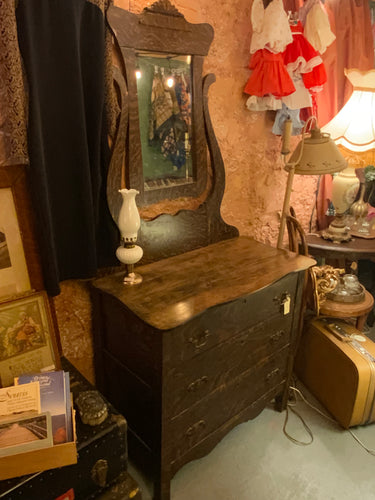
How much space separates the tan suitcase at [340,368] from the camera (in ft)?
6.36

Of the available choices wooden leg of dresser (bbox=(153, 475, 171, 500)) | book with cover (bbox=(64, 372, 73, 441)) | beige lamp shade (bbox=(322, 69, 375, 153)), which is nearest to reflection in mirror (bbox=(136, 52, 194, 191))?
book with cover (bbox=(64, 372, 73, 441))

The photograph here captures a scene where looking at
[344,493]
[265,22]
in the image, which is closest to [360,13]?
[265,22]

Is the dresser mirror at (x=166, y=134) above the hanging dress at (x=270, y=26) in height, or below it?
below

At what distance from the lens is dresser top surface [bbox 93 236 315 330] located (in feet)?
4.52

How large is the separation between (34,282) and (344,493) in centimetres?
162

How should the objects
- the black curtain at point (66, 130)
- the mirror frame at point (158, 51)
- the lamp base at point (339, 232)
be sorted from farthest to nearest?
1. the lamp base at point (339, 232)
2. the mirror frame at point (158, 51)
3. the black curtain at point (66, 130)

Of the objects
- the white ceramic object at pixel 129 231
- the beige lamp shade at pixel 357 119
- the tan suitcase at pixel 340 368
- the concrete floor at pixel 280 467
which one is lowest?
the concrete floor at pixel 280 467

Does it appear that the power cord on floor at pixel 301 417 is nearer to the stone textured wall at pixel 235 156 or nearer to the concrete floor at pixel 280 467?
the concrete floor at pixel 280 467

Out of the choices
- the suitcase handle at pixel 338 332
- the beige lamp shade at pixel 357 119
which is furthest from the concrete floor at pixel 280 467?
the beige lamp shade at pixel 357 119

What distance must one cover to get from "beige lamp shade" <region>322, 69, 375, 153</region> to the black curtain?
1474 millimetres

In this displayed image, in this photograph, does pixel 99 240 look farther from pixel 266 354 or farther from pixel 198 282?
pixel 266 354

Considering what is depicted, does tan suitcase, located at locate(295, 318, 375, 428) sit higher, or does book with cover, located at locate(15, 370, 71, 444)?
book with cover, located at locate(15, 370, 71, 444)

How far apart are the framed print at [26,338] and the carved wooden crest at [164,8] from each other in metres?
1.20

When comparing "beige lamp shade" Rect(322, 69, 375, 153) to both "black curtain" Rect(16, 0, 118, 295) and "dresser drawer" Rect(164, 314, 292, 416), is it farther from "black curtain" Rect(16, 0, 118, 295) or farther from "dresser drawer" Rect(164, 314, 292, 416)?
"black curtain" Rect(16, 0, 118, 295)
